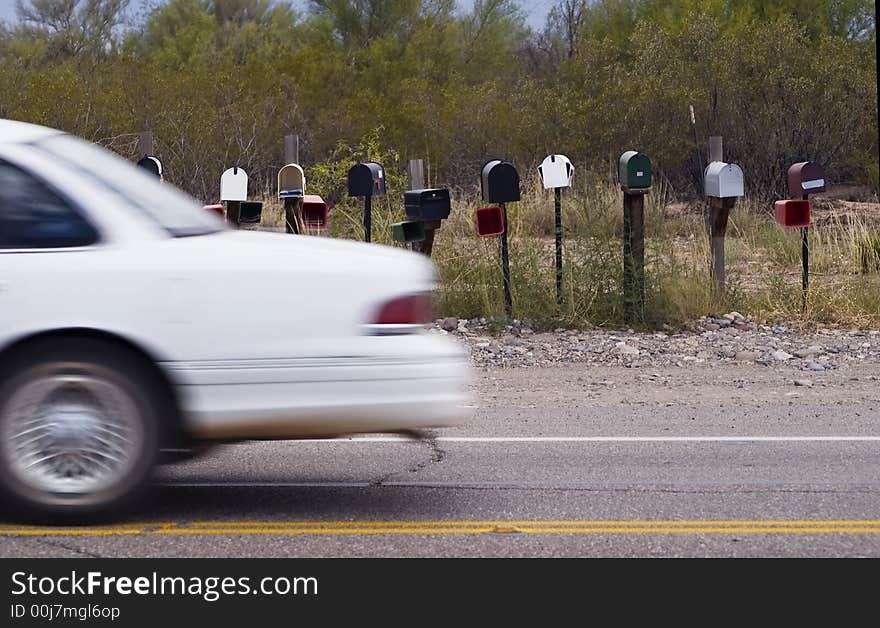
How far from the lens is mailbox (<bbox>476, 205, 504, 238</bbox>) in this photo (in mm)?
13094

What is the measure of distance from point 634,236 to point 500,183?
1.37 metres

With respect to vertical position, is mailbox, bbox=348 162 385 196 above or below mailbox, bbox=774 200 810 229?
above

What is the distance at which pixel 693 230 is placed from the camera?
19.6m

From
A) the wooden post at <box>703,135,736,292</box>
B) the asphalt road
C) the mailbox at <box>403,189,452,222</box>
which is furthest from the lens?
the wooden post at <box>703,135,736,292</box>

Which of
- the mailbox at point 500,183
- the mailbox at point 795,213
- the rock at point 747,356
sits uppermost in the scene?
the mailbox at point 500,183

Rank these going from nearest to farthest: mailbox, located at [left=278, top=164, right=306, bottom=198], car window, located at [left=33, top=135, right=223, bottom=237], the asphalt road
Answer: the asphalt road < car window, located at [left=33, top=135, right=223, bottom=237] < mailbox, located at [left=278, top=164, right=306, bottom=198]

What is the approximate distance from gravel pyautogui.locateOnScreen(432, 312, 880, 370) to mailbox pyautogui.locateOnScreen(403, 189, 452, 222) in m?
1.00

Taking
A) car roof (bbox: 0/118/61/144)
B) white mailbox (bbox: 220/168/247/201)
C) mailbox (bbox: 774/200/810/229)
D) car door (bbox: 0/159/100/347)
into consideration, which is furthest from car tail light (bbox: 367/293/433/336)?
white mailbox (bbox: 220/168/247/201)

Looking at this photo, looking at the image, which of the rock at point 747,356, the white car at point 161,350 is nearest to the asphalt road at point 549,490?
the white car at point 161,350

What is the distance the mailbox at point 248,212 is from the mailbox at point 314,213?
1.65 ft

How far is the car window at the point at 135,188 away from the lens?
6328 millimetres

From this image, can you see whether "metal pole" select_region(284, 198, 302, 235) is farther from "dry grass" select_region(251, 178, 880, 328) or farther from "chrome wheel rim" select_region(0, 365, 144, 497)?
"chrome wheel rim" select_region(0, 365, 144, 497)

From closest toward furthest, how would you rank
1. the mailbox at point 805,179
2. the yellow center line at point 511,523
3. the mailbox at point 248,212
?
the yellow center line at point 511,523
the mailbox at point 805,179
the mailbox at point 248,212

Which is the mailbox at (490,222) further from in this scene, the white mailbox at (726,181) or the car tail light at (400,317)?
the car tail light at (400,317)
